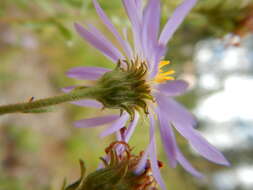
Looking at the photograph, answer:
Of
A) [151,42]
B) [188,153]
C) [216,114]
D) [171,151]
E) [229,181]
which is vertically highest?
[151,42]

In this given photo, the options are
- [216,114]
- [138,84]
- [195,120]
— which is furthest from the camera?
[216,114]

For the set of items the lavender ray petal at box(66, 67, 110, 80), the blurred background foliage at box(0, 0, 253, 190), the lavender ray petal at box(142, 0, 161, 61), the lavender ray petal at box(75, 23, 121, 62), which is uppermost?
the lavender ray petal at box(142, 0, 161, 61)

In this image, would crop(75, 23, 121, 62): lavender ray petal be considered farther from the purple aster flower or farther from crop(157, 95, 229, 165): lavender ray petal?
crop(157, 95, 229, 165): lavender ray petal

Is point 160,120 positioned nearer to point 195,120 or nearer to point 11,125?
point 195,120

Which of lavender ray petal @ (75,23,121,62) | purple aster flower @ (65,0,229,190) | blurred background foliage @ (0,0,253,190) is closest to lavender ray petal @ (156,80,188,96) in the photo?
purple aster flower @ (65,0,229,190)

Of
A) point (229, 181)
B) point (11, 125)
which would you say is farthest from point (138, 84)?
point (229, 181)

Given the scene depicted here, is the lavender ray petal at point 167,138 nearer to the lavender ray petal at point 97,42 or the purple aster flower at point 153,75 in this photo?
the purple aster flower at point 153,75

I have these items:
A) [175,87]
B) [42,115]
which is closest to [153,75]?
[175,87]

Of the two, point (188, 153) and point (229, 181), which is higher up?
point (188, 153)
